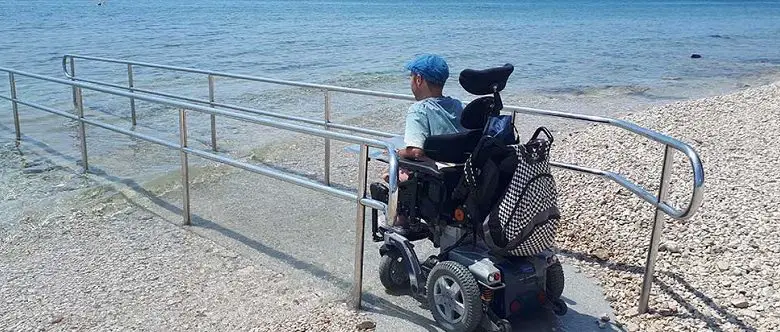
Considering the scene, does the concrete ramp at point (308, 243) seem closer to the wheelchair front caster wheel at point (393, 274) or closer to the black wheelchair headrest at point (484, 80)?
the wheelchair front caster wheel at point (393, 274)

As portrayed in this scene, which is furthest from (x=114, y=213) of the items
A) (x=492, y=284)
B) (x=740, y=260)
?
(x=740, y=260)

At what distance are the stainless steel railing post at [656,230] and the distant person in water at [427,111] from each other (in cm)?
103

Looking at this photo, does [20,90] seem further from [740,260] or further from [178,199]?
[740,260]

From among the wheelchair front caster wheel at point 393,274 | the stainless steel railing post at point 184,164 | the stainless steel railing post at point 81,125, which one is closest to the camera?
the wheelchair front caster wheel at point 393,274

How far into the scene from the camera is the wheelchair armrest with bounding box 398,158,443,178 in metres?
3.42

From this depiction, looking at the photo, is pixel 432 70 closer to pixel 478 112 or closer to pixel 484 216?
pixel 478 112

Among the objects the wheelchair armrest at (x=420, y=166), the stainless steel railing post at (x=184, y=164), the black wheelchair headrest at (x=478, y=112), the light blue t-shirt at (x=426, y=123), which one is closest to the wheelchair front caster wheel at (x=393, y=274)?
the wheelchair armrest at (x=420, y=166)

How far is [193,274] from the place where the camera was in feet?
14.5

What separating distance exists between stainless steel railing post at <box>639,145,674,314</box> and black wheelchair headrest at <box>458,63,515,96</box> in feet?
2.89

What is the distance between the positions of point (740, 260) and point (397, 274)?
1.97 m

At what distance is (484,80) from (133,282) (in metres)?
2.49

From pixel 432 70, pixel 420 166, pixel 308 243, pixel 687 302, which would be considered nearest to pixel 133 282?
pixel 308 243

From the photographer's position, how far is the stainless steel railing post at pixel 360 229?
3623mm

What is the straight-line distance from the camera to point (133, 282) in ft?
14.1
